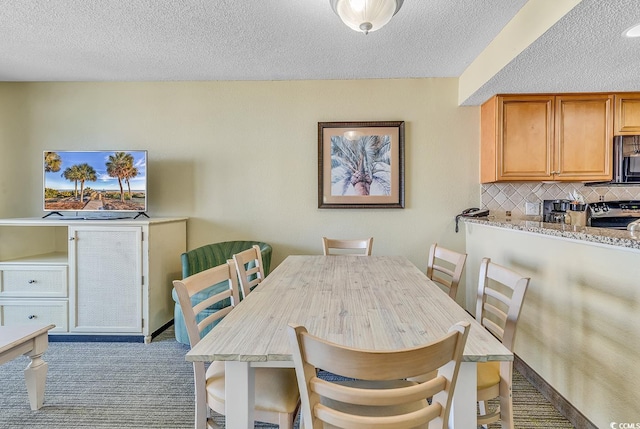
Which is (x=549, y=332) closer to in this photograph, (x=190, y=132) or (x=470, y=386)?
(x=470, y=386)

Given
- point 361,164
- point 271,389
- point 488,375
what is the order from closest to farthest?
point 271,389 < point 488,375 < point 361,164

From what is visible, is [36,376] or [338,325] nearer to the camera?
[338,325]

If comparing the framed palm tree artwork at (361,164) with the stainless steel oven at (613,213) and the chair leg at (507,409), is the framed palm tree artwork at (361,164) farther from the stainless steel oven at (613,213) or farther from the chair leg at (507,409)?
the chair leg at (507,409)

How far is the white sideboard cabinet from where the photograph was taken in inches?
104

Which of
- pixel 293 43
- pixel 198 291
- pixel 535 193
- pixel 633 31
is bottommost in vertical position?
pixel 198 291

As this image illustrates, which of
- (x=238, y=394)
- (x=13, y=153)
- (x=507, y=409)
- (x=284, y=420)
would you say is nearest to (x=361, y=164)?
(x=507, y=409)

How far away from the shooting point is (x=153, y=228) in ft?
8.87

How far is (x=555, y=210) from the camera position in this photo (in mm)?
3025

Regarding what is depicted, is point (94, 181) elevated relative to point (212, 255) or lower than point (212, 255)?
elevated

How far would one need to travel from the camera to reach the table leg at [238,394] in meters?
0.92

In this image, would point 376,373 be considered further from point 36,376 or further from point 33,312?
point 33,312

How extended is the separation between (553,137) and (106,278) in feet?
13.8

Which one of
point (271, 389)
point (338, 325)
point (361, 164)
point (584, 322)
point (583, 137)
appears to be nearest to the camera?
point (338, 325)

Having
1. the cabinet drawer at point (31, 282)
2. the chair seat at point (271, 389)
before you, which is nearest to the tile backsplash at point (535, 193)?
the chair seat at point (271, 389)
